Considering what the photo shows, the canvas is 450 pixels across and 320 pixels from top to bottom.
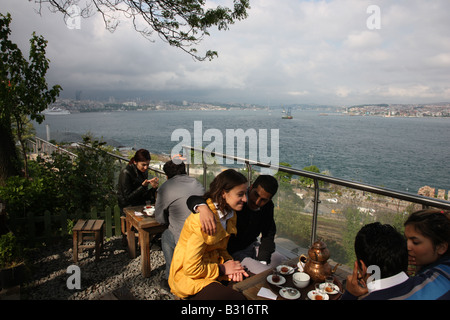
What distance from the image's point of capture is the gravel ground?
138 inches

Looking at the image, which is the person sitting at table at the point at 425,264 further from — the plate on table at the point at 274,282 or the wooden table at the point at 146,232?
the wooden table at the point at 146,232

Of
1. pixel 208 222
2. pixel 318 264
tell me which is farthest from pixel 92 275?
pixel 318 264

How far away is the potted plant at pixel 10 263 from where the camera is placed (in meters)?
3.46

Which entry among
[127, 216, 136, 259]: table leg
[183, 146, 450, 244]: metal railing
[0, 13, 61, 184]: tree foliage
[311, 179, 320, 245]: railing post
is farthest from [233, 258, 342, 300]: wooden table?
[0, 13, 61, 184]: tree foliage

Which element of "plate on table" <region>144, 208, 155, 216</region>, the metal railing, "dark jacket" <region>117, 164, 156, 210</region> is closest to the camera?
the metal railing

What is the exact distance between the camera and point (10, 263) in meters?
3.56

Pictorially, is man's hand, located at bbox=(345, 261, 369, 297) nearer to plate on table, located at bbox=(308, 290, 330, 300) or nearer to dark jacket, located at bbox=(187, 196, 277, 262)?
plate on table, located at bbox=(308, 290, 330, 300)

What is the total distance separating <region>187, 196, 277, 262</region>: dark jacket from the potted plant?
2754 mm

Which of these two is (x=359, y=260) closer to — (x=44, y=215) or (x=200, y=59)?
(x=44, y=215)

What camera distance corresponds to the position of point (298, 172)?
3.61 meters

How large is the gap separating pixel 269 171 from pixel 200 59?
5343mm

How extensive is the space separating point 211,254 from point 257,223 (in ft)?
2.68

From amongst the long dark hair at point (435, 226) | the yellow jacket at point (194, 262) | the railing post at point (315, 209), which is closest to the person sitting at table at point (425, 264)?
the long dark hair at point (435, 226)
